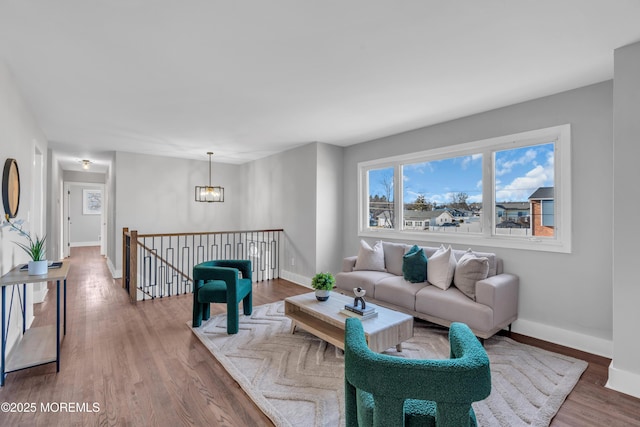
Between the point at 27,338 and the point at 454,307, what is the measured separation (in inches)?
162

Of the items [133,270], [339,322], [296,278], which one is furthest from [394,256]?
[133,270]

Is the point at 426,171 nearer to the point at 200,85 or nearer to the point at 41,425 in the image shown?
the point at 200,85

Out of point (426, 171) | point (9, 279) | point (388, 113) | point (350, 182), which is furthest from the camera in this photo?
point (350, 182)

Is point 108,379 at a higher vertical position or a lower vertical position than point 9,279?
lower

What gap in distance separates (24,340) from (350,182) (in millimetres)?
4568

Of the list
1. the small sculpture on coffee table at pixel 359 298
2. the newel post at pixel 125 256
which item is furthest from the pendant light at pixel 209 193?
the small sculpture on coffee table at pixel 359 298

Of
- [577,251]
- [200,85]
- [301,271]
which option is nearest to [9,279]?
[200,85]

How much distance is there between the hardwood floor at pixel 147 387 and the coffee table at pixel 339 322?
2.82 ft

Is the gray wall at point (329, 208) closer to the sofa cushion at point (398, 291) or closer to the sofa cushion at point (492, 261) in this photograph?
the sofa cushion at point (398, 291)

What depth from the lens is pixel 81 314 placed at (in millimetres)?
3752

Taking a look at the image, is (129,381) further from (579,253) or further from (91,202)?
(91,202)

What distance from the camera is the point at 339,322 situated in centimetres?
257

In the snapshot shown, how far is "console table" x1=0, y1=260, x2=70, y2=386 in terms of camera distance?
7.39 ft

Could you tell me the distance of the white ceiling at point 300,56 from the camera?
1.84 m
